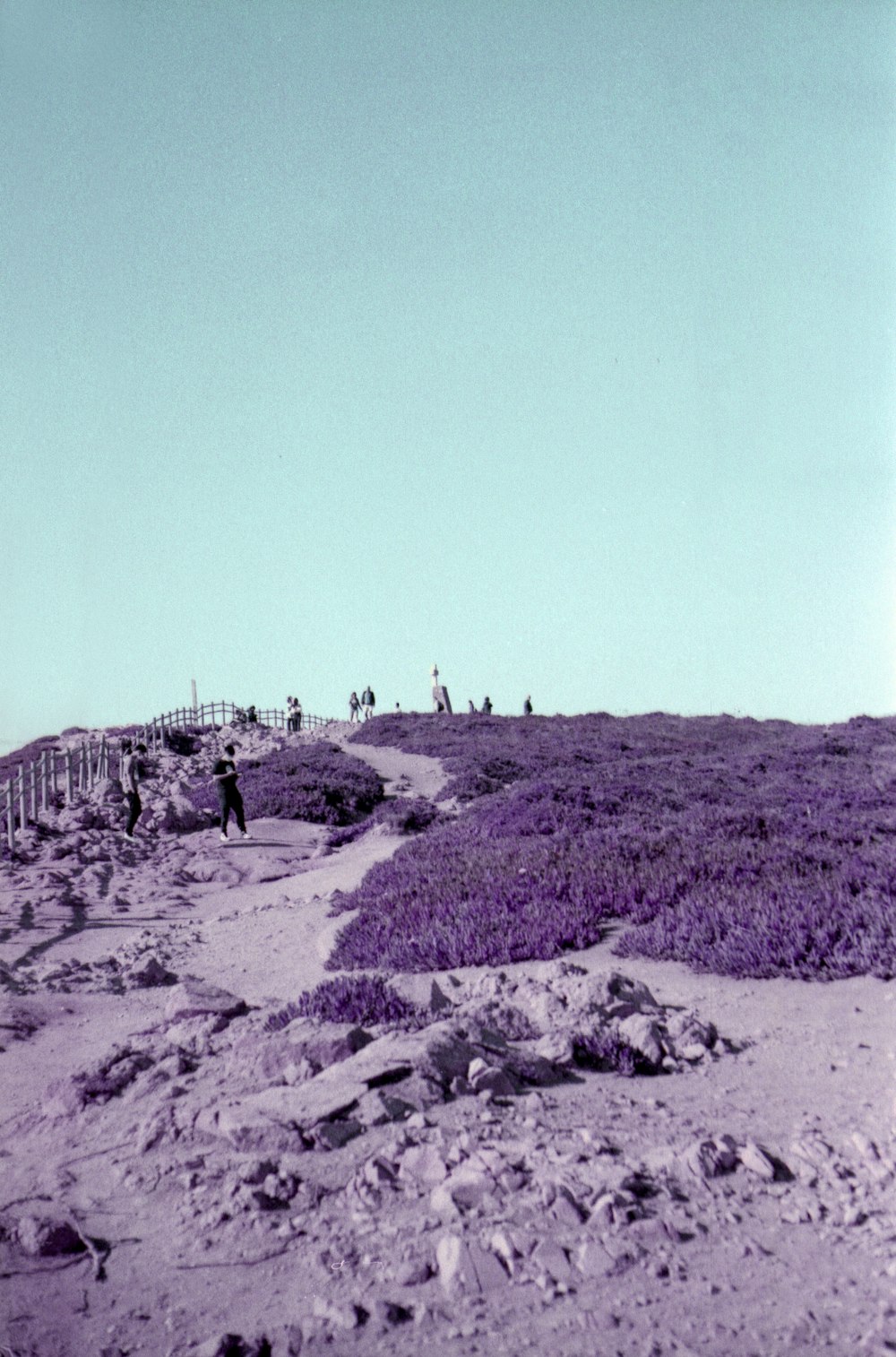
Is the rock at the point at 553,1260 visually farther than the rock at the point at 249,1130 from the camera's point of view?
No

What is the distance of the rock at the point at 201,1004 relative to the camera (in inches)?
278

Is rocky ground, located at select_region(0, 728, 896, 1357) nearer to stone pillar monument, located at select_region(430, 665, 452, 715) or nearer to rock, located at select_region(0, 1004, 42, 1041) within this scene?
rock, located at select_region(0, 1004, 42, 1041)

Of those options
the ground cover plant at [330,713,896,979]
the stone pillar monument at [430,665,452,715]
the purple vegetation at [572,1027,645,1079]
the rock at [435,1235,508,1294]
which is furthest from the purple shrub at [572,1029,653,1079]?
the stone pillar monument at [430,665,452,715]

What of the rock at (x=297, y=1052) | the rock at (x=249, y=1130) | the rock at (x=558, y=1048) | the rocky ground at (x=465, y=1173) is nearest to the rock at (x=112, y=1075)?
the rocky ground at (x=465, y=1173)

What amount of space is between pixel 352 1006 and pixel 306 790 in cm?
Answer: 1720

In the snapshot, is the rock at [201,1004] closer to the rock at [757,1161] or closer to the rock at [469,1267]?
the rock at [469,1267]

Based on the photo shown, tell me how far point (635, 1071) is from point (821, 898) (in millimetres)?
3357

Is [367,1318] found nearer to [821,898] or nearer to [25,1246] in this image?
[25,1246]

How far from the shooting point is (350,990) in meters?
6.89

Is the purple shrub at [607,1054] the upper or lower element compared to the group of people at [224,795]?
lower

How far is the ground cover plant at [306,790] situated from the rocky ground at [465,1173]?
46.2ft

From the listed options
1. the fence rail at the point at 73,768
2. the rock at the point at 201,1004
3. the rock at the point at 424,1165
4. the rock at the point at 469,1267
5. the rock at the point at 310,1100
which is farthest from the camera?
the fence rail at the point at 73,768

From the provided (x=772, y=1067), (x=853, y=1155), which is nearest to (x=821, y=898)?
(x=772, y=1067)

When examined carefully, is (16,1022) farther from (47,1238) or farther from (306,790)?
(306,790)
